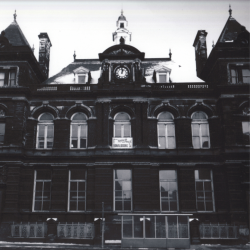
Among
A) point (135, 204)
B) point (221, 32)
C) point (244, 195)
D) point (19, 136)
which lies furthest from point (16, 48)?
point (244, 195)

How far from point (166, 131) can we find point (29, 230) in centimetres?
1299

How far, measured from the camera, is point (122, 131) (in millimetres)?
26422

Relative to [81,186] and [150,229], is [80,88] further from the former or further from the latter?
[150,229]

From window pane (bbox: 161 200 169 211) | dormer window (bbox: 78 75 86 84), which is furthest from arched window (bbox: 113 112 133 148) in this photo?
window pane (bbox: 161 200 169 211)

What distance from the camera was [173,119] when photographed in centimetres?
2694

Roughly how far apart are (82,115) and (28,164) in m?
5.94

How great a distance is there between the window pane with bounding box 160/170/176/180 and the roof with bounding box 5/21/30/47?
54.5 feet

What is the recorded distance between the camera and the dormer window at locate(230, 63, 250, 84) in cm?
2658

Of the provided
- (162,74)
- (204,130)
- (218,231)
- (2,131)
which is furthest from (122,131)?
(218,231)

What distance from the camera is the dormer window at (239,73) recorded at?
26578 millimetres

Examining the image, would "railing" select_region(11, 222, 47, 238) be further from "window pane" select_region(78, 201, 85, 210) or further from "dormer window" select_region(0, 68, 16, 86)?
"dormer window" select_region(0, 68, 16, 86)

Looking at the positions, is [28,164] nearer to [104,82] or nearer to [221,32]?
[104,82]

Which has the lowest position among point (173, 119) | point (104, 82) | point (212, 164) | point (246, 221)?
point (246, 221)

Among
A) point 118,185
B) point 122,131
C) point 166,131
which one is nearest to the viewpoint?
point 118,185
